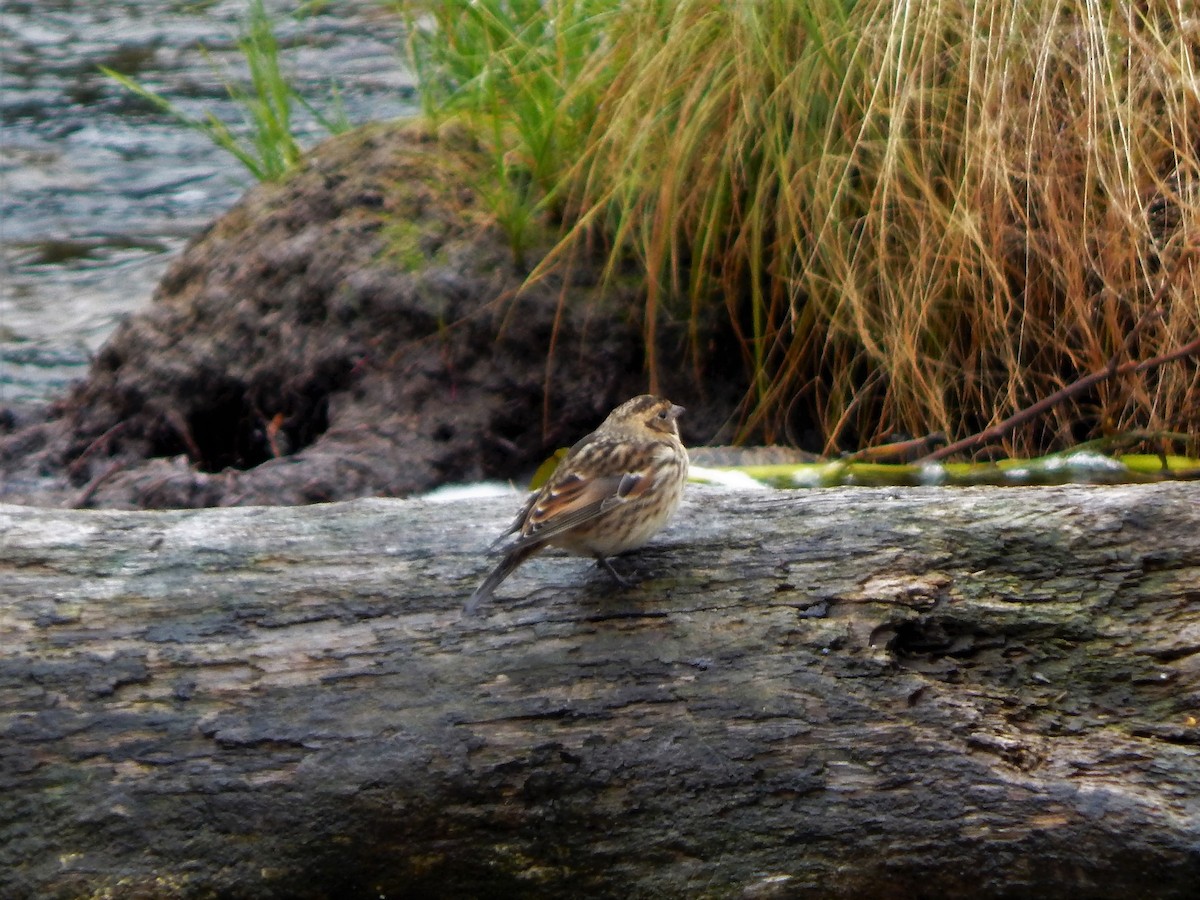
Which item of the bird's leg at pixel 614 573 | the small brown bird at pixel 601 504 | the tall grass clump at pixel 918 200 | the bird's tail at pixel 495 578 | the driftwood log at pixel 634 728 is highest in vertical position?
the tall grass clump at pixel 918 200

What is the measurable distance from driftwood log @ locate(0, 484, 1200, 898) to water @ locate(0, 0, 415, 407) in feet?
15.0

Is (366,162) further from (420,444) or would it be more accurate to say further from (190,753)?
(190,753)

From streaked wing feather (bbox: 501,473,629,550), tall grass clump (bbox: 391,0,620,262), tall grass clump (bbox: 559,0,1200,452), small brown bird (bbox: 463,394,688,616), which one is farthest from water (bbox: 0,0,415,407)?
streaked wing feather (bbox: 501,473,629,550)

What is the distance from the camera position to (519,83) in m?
6.13

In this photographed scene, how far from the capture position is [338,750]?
10.5ft

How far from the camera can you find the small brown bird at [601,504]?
3.40 m

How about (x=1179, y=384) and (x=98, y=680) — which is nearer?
(x=98, y=680)

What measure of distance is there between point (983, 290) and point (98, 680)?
10.5ft

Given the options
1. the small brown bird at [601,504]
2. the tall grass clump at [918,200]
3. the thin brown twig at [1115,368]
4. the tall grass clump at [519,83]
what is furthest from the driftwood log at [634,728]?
the tall grass clump at [519,83]

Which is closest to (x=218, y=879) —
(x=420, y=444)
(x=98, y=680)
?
(x=98, y=680)

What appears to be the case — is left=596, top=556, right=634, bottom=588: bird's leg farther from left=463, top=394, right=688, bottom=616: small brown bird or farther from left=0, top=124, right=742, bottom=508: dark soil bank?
left=0, top=124, right=742, bottom=508: dark soil bank

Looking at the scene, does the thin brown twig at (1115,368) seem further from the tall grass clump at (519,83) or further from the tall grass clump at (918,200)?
the tall grass clump at (519,83)

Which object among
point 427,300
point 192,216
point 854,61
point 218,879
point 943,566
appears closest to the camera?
point 218,879

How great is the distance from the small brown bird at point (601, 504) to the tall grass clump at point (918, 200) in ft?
5.40
